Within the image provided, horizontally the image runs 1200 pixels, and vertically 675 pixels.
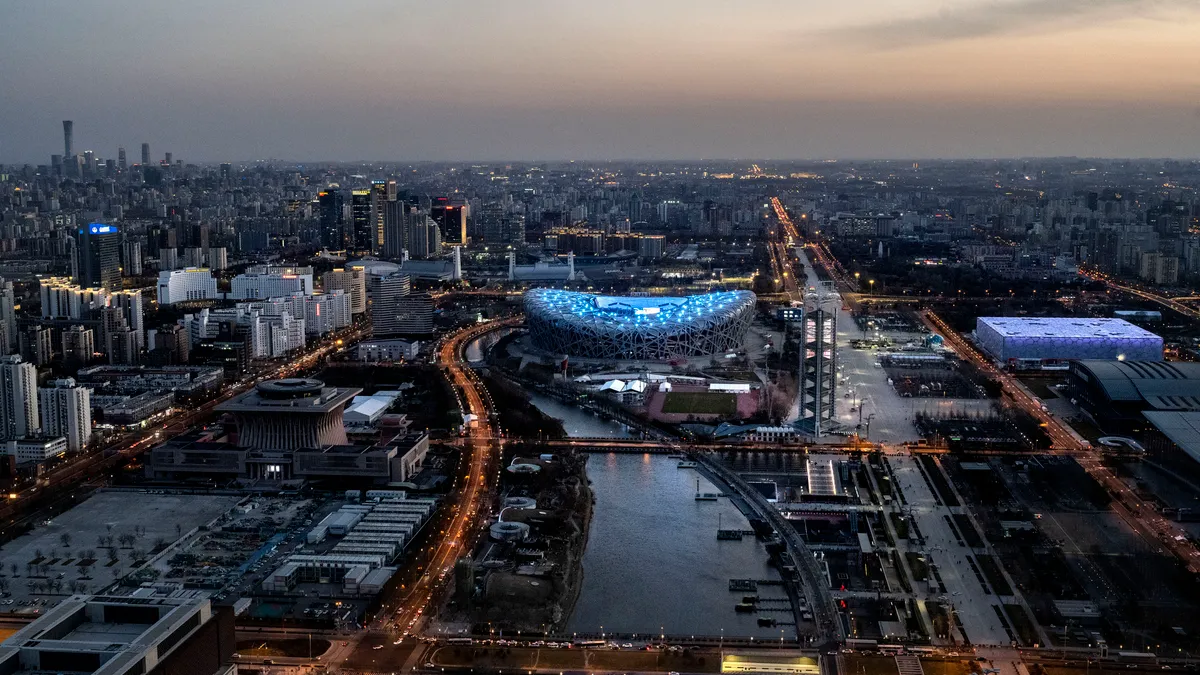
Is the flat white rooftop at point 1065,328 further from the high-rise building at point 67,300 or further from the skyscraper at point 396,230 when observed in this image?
the skyscraper at point 396,230

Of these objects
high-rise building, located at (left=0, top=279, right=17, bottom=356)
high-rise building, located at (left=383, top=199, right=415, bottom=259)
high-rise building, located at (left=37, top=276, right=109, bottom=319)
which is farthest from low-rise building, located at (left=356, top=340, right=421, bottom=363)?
high-rise building, located at (left=383, top=199, right=415, bottom=259)

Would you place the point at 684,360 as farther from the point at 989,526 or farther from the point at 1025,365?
the point at 989,526

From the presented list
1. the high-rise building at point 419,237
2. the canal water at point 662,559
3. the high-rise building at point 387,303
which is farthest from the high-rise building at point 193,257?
the canal water at point 662,559

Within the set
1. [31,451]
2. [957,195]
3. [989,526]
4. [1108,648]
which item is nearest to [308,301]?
[31,451]

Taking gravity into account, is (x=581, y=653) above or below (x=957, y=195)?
below

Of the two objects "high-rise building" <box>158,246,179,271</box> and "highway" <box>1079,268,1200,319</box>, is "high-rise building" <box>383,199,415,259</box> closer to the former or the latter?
"high-rise building" <box>158,246,179,271</box>

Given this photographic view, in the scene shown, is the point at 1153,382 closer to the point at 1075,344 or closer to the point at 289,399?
the point at 1075,344
